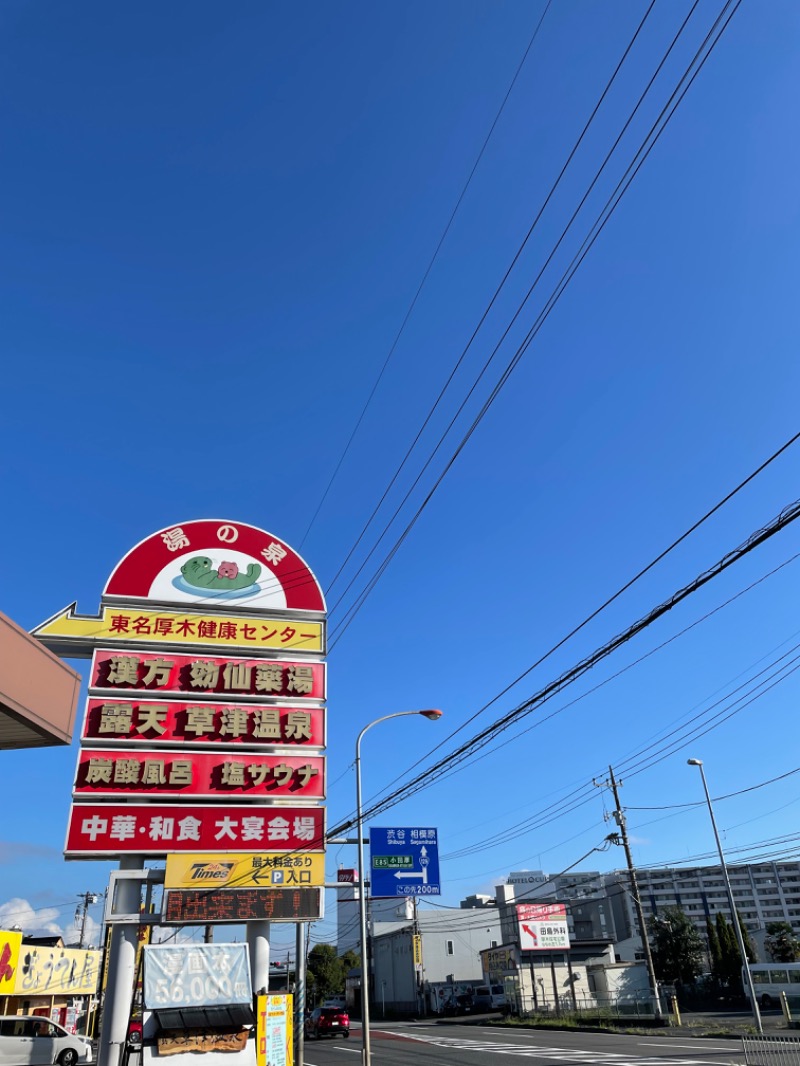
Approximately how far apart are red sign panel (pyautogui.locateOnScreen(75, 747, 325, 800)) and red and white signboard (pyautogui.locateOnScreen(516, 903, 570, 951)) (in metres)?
39.1

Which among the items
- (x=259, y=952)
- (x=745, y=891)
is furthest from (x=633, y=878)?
(x=745, y=891)

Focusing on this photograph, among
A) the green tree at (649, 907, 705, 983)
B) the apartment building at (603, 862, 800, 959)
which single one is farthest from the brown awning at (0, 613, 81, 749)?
the apartment building at (603, 862, 800, 959)

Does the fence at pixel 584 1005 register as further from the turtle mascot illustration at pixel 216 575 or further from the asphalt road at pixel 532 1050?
the turtle mascot illustration at pixel 216 575

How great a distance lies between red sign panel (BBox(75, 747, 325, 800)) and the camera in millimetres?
21484

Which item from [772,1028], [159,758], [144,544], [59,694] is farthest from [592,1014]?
[59,694]

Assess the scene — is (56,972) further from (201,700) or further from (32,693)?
(32,693)

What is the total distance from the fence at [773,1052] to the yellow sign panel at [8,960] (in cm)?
2944

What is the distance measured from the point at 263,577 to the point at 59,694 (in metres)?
14.5

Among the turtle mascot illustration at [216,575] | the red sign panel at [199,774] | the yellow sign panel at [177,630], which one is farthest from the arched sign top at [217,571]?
the red sign panel at [199,774]

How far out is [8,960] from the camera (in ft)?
106

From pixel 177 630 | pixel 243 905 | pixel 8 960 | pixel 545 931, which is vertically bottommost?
pixel 8 960

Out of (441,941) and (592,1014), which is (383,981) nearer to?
(441,941)

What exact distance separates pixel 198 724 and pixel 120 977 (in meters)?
6.80

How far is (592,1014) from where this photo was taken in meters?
46.3
